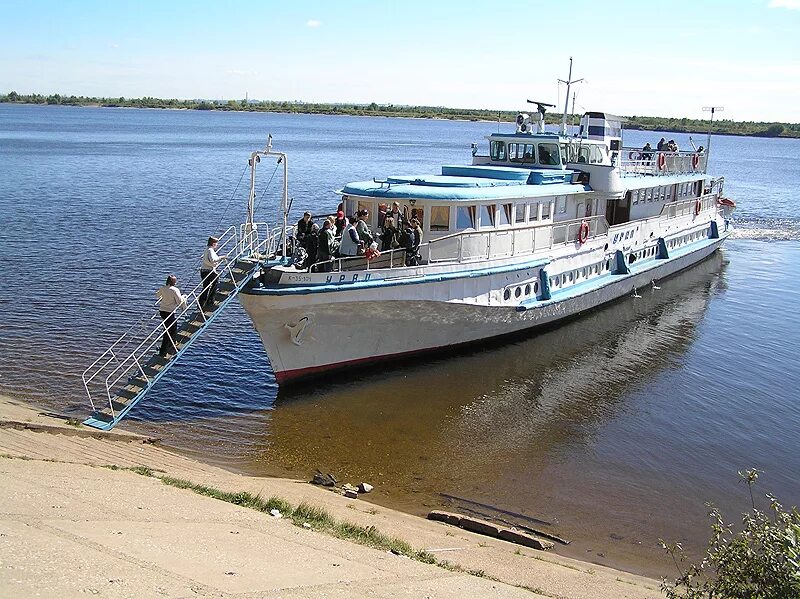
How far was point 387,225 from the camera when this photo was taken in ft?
63.7

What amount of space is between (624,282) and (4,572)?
79.7ft

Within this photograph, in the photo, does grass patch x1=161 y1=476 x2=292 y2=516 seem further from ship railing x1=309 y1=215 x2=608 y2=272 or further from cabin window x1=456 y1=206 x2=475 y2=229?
cabin window x1=456 y1=206 x2=475 y2=229

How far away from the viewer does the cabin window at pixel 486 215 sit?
69.6ft

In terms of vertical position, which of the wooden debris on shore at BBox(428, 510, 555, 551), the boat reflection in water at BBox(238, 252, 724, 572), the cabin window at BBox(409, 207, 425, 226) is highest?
the cabin window at BBox(409, 207, 425, 226)

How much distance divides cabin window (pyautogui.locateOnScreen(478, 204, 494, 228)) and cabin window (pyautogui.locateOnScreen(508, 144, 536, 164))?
6.07m

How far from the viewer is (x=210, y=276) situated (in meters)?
17.7

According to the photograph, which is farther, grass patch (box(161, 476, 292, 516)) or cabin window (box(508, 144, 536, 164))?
cabin window (box(508, 144, 536, 164))

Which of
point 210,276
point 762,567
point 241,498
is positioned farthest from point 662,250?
point 762,567

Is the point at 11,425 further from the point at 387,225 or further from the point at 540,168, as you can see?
the point at 540,168

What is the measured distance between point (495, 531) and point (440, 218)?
949cm

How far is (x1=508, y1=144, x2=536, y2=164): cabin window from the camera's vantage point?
26.8 m

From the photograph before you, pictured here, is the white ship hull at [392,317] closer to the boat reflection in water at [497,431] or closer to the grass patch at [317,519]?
the boat reflection in water at [497,431]

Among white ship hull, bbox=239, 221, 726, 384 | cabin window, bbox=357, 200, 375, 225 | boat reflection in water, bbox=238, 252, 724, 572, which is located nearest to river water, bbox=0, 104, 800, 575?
boat reflection in water, bbox=238, 252, 724, 572

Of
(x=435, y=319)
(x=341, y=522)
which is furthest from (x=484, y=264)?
(x=341, y=522)
